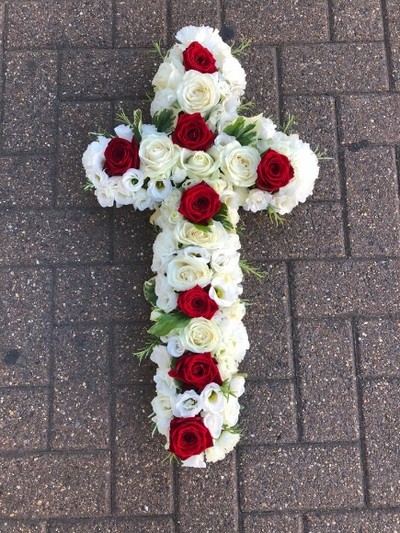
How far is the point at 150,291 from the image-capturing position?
6.97 feet

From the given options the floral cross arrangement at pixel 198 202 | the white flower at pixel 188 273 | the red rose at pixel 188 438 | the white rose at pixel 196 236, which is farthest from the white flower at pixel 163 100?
the red rose at pixel 188 438

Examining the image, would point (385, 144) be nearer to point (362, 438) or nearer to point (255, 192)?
point (255, 192)

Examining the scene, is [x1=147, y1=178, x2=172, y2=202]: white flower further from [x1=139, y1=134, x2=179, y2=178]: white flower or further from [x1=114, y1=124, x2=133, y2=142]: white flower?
[x1=114, y1=124, x2=133, y2=142]: white flower

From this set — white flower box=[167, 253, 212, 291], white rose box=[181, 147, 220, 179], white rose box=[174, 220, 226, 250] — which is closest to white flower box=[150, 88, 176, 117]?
A: white rose box=[181, 147, 220, 179]

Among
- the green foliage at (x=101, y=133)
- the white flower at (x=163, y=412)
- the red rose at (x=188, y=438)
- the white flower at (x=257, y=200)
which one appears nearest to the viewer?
the red rose at (x=188, y=438)

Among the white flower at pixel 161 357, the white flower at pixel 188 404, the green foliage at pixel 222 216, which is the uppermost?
the green foliage at pixel 222 216

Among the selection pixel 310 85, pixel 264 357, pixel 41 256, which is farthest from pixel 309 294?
pixel 41 256

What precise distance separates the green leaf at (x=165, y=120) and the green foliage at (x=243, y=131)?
20 centimetres

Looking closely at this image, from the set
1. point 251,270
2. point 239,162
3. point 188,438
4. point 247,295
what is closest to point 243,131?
point 239,162

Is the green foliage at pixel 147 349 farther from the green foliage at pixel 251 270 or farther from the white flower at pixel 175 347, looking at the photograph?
the green foliage at pixel 251 270

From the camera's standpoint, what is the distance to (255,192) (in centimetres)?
211

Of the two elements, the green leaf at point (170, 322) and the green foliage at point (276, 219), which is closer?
the green leaf at point (170, 322)

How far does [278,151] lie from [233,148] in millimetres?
158

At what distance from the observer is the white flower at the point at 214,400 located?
6.37 ft
